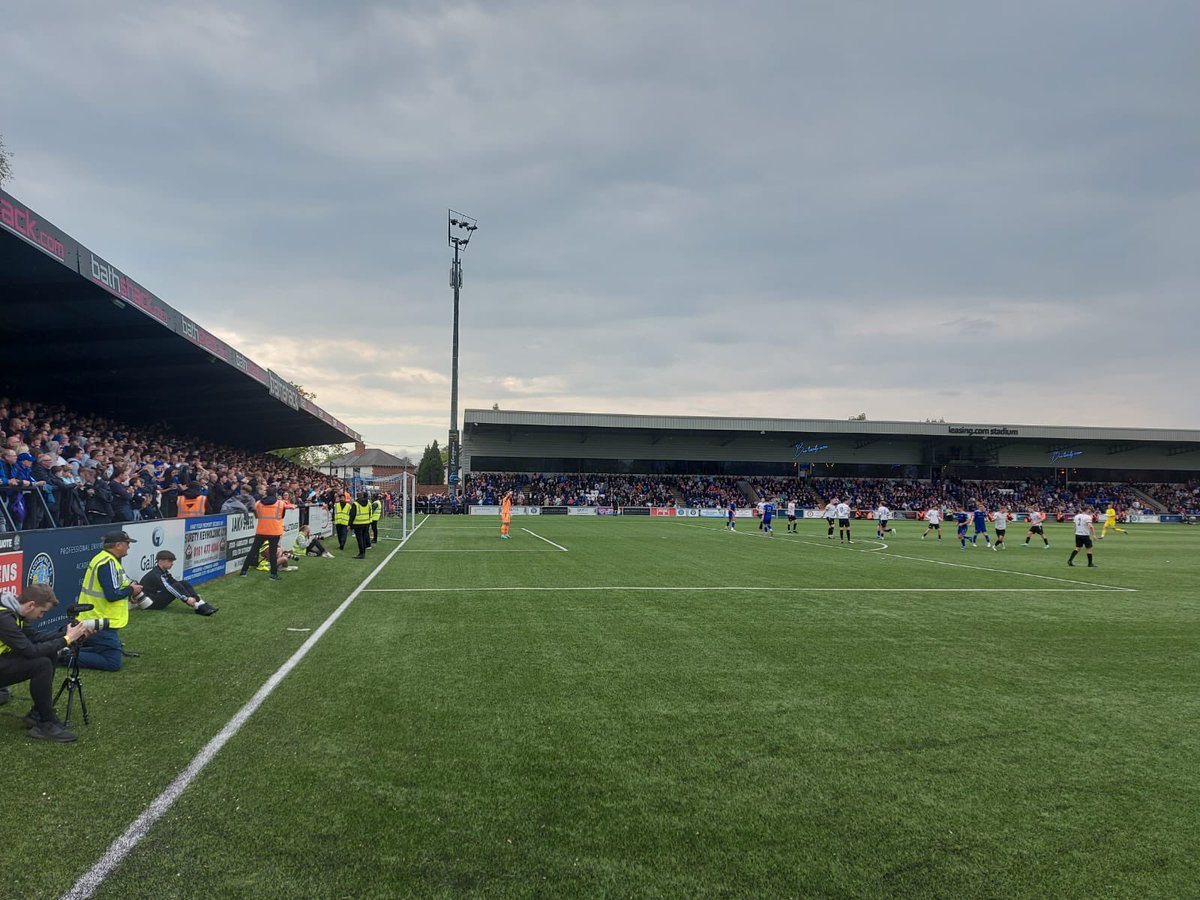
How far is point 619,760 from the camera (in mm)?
4844

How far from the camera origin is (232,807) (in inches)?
160

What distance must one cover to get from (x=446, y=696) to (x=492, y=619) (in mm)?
3764

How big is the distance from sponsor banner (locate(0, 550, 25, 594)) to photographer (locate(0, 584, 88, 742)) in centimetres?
315

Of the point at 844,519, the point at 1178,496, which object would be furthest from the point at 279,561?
the point at 1178,496

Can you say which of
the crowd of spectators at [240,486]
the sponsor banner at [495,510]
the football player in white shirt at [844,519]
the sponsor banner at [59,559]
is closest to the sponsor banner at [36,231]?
the crowd of spectators at [240,486]

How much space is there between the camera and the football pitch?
3496 millimetres

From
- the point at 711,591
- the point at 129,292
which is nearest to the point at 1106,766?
the point at 711,591

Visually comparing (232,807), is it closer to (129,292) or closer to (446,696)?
(446,696)

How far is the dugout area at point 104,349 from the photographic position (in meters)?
13.1

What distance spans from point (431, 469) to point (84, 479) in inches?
4513

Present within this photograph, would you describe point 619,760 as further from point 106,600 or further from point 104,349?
point 104,349

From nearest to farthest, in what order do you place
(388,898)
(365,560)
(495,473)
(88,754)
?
(388,898) → (88,754) → (365,560) → (495,473)

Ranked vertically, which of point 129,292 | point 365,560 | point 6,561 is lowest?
point 365,560

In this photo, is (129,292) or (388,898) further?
(129,292)
